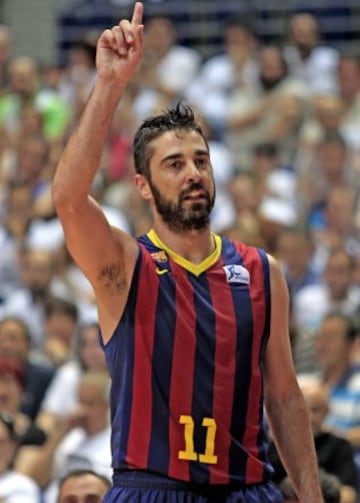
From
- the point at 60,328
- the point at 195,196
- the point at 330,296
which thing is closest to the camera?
the point at 195,196

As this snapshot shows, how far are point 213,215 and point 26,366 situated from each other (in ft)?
9.40

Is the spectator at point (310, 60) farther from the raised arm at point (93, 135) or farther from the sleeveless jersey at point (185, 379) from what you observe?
the raised arm at point (93, 135)

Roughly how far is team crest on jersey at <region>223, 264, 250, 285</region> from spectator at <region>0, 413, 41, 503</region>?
299 cm

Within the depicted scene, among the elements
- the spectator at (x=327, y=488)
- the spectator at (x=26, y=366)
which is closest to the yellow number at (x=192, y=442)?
the spectator at (x=327, y=488)

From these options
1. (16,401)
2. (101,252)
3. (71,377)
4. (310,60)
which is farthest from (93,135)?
(310,60)

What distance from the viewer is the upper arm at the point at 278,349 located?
4938 mm

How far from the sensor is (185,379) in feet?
15.4

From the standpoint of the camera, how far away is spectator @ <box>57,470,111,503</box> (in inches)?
250

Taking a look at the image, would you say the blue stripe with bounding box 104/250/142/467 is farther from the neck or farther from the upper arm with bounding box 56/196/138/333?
the neck

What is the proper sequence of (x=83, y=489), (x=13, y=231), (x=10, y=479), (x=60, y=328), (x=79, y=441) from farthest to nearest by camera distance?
(x=13, y=231) → (x=60, y=328) → (x=79, y=441) → (x=10, y=479) → (x=83, y=489)

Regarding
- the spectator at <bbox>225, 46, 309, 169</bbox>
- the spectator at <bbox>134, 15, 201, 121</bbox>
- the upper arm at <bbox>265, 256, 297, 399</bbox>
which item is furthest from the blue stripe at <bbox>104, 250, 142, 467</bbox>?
the spectator at <bbox>134, 15, 201, 121</bbox>

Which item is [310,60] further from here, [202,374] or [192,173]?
[202,374]

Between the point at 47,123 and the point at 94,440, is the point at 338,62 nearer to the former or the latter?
the point at 47,123

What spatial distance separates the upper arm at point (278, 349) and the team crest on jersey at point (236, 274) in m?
0.10
